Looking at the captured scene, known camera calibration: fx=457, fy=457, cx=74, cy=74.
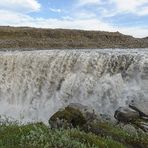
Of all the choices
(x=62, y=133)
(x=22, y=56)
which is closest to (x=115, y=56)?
(x=22, y=56)

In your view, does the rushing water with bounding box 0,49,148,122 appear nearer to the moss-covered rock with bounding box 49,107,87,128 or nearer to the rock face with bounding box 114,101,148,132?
the rock face with bounding box 114,101,148,132

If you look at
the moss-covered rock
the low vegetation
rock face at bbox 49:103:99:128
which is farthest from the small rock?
the low vegetation

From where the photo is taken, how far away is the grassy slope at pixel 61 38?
54625 mm

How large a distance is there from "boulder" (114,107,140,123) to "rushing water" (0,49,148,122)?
4652 millimetres

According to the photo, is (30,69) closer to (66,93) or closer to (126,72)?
(66,93)

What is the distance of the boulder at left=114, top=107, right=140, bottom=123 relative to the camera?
1861 centimetres

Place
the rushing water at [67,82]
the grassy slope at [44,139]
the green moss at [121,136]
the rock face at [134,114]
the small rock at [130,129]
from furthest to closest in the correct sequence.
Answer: the rushing water at [67,82] → the rock face at [134,114] → the small rock at [130,129] → the green moss at [121,136] → the grassy slope at [44,139]

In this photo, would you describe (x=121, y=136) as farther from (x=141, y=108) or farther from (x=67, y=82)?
(x=67, y=82)

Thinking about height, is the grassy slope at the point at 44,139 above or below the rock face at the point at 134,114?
above

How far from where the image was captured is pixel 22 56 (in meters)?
31.0

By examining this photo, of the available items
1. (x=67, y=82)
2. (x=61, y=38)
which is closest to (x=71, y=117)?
(x=67, y=82)

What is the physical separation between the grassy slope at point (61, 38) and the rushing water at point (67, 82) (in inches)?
917

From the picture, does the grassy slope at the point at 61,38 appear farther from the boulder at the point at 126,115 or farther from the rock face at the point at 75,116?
the rock face at the point at 75,116

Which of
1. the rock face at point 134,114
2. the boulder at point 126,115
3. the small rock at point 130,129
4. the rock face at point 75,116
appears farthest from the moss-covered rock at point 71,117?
the boulder at point 126,115
